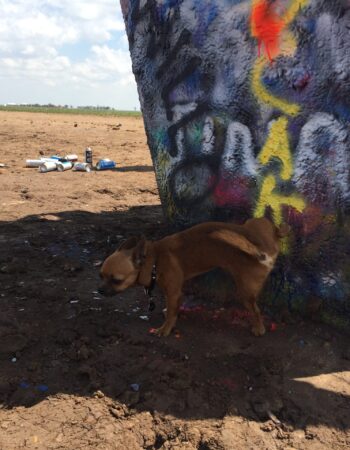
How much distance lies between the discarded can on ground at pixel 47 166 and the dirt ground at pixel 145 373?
573 centimetres

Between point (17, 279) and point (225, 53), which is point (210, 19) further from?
point (17, 279)

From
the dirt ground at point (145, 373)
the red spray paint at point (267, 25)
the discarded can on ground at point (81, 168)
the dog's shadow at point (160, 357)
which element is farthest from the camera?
the discarded can on ground at point (81, 168)

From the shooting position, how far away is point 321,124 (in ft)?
12.3

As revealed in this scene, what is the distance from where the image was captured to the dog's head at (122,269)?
399 centimetres

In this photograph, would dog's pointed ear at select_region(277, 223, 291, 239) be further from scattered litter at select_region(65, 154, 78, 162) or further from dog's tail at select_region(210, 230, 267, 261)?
scattered litter at select_region(65, 154, 78, 162)

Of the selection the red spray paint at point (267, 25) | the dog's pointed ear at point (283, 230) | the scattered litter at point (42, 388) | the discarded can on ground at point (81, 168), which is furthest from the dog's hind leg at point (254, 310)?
the discarded can on ground at point (81, 168)

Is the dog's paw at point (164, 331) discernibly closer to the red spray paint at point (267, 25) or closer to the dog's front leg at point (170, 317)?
the dog's front leg at point (170, 317)

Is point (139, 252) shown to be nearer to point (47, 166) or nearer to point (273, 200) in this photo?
point (273, 200)

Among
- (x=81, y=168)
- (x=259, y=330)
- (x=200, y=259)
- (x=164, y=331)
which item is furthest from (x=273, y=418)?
(x=81, y=168)

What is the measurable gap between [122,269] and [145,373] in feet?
2.96

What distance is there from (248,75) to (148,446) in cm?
311

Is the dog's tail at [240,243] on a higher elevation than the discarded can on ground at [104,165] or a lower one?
higher

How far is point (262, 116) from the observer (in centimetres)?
409

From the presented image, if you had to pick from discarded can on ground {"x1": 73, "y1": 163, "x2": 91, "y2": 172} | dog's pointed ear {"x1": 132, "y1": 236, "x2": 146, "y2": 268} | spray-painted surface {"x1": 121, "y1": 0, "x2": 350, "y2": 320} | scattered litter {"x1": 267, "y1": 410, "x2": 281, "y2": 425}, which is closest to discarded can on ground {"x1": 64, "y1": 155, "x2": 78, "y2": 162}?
discarded can on ground {"x1": 73, "y1": 163, "x2": 91, "y2": 172}
